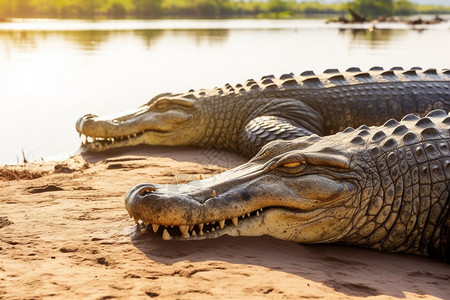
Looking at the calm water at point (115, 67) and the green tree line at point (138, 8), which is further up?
the green tree line at point (138, 8)

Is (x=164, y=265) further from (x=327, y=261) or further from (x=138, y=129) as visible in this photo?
(x=138, y=129)

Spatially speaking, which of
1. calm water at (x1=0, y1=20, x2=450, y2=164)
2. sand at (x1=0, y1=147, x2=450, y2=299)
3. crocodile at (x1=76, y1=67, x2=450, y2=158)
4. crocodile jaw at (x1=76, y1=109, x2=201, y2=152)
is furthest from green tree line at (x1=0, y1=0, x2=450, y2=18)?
sand at (x1=0, y1=147, x2=450, y2=299)

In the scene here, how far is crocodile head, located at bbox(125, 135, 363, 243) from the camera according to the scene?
3508 mm

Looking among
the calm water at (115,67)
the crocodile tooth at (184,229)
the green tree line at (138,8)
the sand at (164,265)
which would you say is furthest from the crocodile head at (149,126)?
the green tree line at (138,8)

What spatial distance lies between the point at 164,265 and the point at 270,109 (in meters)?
4.16

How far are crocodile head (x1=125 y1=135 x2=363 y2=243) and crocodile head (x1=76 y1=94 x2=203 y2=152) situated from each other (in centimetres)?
370

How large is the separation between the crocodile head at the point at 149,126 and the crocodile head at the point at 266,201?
12.1 feet

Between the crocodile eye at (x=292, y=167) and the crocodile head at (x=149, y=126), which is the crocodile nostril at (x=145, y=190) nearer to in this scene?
the crocodile eye at (x=292, y=167)

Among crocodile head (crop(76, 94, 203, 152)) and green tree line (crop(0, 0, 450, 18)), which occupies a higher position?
green tree line (crop(0, 0, 450, 18))

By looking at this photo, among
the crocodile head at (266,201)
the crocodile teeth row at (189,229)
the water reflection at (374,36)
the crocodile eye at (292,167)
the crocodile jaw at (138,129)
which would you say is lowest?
the crocodile jaw at (138,129)

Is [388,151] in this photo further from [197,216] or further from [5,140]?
[5,140]

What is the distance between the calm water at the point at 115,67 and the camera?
29.6ft

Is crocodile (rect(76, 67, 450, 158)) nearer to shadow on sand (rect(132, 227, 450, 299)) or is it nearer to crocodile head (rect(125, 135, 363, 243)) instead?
crocodile head (rect(125, 135, 363, 243))

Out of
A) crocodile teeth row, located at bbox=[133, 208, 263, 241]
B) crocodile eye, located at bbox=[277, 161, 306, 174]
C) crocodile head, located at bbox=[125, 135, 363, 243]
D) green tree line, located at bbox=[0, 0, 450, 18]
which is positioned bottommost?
crocodile teeth row, located at bbox=[133, 208, 263, 241]
